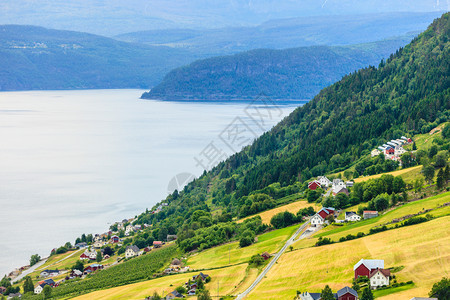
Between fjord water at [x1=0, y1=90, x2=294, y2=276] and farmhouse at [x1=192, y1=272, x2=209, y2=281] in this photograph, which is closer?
farmhouse at [x1=192, y1=272, x2=209, y2=281]

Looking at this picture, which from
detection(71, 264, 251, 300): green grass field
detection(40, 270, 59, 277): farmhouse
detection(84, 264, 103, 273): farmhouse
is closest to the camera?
detection(71, 264, 251, 300): green grass field

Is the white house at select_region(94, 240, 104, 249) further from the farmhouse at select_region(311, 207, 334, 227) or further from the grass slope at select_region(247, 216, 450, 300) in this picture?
the grass slope at select_region(247, 216, 450, 300)

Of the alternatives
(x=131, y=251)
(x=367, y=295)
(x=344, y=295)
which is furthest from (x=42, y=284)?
(x=367, y=295)

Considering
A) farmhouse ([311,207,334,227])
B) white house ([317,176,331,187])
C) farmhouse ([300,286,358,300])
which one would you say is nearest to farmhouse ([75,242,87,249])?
white house ([317,176,331,187])

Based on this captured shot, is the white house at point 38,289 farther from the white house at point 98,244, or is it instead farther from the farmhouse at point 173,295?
the farmhouse at point 173,295

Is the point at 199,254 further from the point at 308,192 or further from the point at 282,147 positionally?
the point at 282,147

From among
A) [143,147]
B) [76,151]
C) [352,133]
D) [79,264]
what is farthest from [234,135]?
[79,264]
